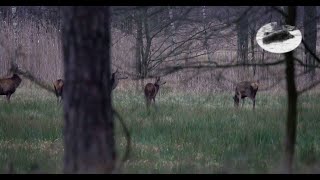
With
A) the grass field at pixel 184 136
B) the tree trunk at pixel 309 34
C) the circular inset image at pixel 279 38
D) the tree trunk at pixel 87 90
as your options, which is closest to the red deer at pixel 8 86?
the grass field at pixel 184 136

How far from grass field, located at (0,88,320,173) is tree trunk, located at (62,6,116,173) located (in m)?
1.24

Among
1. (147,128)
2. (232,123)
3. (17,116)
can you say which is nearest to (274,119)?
(232,123)

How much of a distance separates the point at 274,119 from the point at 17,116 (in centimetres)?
398

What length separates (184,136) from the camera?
8.09 meters

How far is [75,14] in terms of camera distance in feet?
13.1

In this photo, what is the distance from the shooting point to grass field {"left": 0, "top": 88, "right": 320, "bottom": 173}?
6422 millimetres

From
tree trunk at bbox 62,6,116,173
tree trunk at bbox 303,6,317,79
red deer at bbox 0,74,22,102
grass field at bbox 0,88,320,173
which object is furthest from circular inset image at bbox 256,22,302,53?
red deer at bbox 0,74,22,102

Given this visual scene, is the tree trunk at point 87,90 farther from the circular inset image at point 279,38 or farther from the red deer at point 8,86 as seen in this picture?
the red deer at point 8,86

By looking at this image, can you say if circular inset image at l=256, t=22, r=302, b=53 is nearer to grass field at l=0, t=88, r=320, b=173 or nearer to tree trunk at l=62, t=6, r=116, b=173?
grass field at l=0, t=88, r=320, b=173

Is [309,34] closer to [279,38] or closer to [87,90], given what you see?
[279,38]

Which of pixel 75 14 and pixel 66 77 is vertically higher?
pixel 75 14
